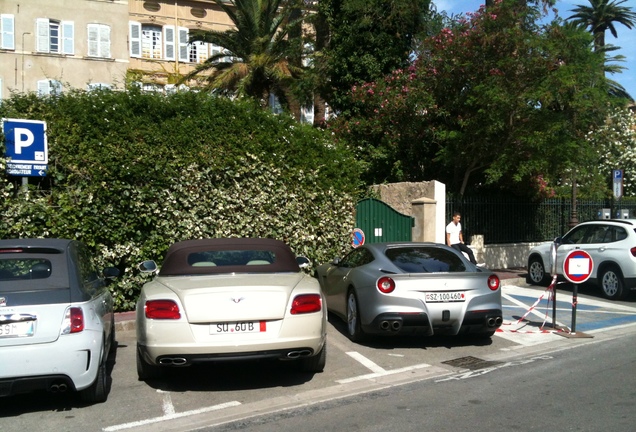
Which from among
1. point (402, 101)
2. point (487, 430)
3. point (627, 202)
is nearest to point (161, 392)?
point (487, 430)

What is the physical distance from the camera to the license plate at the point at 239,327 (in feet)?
20.4

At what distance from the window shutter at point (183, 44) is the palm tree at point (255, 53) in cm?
1026

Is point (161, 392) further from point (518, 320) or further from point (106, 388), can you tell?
point (518, 320)

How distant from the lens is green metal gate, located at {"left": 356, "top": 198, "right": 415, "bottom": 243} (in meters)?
14.3

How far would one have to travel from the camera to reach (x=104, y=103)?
423 inches

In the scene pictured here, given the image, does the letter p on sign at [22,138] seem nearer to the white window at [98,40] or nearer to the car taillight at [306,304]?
the car taillight at [306,304]

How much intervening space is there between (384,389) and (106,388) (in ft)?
9.68

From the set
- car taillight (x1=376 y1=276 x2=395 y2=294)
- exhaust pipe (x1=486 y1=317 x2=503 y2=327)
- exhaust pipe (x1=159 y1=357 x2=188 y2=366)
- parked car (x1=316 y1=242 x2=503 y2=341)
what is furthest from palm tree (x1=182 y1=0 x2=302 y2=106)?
exhaust pipe (x1=159 y1=357 x2=188 y2=366)

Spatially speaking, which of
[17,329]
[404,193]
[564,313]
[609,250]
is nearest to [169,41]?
[404,193]

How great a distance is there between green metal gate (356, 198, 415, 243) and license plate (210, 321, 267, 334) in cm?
802

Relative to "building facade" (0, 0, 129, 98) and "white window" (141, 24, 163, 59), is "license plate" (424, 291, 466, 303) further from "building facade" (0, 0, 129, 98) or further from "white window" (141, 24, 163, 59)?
"white window" (141, 24, 163, 59)

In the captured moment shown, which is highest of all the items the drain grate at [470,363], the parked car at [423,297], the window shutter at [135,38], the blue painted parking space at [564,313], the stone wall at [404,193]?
the window shutter at [135,38]

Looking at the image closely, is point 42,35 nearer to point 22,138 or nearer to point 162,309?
point 22,138

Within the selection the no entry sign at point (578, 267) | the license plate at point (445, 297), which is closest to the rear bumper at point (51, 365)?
the license plate at point (445, 297)
